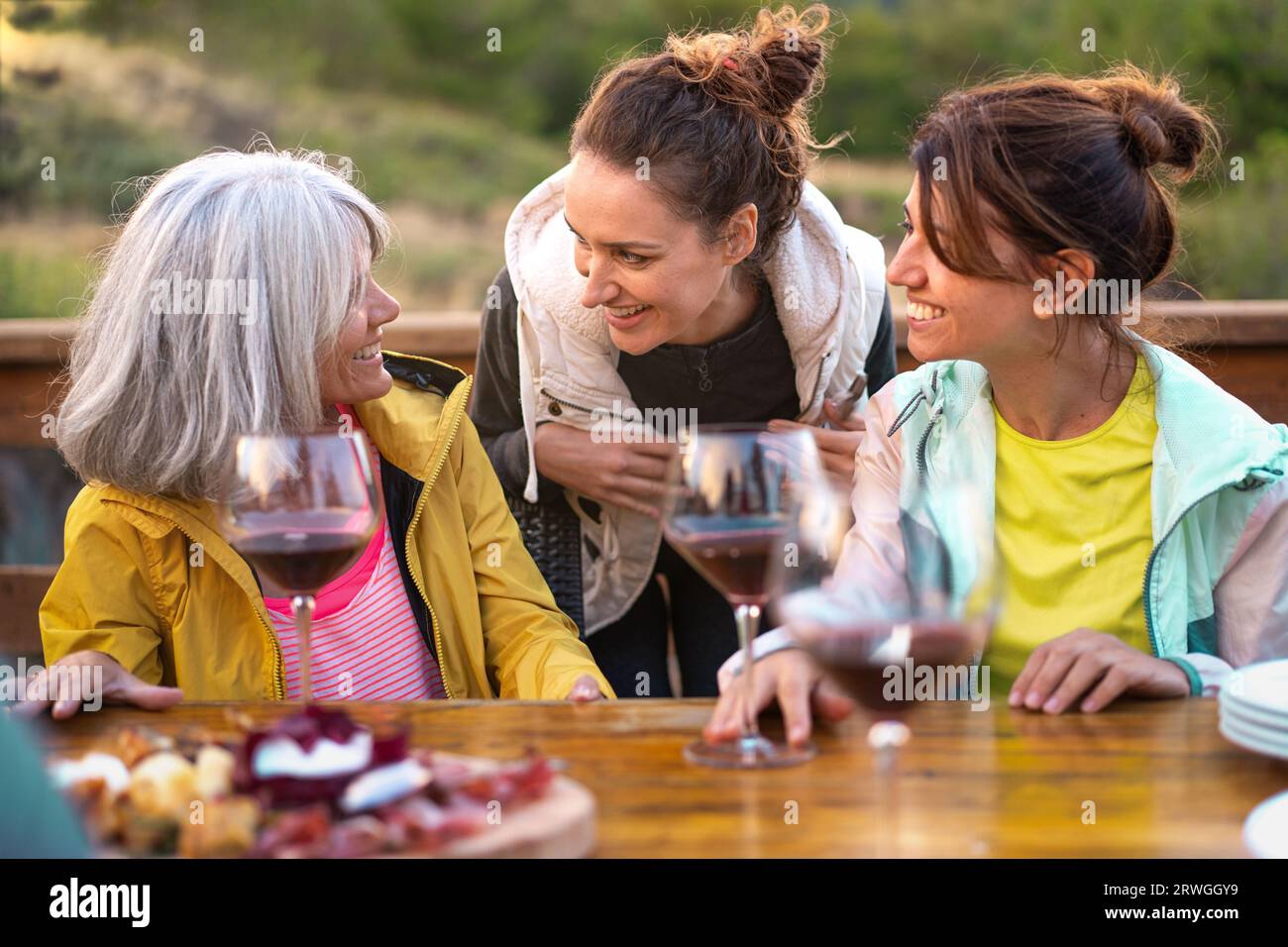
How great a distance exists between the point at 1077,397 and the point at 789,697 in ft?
2.71

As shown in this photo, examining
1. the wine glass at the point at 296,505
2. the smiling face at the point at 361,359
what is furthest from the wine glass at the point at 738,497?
the smiling face at the point at 361,359

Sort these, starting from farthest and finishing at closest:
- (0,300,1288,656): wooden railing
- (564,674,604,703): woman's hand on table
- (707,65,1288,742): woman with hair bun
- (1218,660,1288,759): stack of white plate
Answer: (0,300,1288,656): wooden railing < (707,65,1288,742): woman with hair bun < (564,674,604,703): woman's hand on table < (1218,660,1288,759): stack of white plate

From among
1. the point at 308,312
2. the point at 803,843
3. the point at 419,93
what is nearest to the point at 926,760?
the point at 803,843

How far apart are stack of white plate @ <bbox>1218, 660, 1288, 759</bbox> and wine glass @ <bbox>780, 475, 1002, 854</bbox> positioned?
33 cm

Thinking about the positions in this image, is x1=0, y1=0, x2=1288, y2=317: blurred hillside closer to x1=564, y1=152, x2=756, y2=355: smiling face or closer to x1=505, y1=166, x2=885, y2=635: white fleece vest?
x1=505, y1=166, x2=885, y2=635: white fleece vest

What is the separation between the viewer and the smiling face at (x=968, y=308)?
6.68ft

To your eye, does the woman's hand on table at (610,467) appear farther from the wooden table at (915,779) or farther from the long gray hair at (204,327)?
the wooden table at (915,779)

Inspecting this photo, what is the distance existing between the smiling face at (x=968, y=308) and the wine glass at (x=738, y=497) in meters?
0.78

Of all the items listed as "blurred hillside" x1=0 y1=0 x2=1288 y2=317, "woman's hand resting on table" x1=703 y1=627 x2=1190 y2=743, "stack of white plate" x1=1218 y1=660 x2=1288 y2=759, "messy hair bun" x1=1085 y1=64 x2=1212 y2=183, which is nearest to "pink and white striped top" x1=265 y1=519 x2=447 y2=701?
"woman's hand resting on table" x1=703 y1=627 x2=1190 y2=743

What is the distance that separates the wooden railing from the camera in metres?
2.89

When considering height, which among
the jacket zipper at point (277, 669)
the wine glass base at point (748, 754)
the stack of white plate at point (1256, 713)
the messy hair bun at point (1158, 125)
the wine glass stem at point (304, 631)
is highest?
the messy hair bun at point (1158, 125)

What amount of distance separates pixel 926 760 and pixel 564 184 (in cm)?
151

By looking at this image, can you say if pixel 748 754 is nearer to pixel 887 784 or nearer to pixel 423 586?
pixel 887 784

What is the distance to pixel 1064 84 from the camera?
2.09 m
